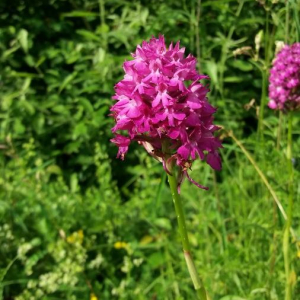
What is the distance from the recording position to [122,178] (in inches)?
135

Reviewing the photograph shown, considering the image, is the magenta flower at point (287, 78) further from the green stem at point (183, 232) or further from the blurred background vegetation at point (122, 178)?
the green stem at point (183, 232)

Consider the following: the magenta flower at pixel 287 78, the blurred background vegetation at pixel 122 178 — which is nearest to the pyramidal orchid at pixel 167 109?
the blurred background vegetation at pixel 122 178

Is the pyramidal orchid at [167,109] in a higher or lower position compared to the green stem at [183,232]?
higher

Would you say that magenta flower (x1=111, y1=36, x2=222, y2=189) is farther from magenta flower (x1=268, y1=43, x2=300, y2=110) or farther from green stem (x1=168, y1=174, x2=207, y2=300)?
magenta flower (x1=268, y1=43, x2=300, y2=110)

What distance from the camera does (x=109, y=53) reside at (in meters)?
3.31

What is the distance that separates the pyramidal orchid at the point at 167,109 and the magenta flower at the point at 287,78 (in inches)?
26.9

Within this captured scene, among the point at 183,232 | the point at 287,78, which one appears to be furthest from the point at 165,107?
the point at 287,78

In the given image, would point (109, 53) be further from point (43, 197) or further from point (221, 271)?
point (221, 271)

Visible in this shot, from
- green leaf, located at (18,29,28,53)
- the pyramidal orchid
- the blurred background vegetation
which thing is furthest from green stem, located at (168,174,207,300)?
green leaf, located at (18,29,28,53)

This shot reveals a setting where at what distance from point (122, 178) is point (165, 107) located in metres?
2.38

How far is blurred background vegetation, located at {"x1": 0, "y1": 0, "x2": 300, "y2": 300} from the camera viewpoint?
2.02 m

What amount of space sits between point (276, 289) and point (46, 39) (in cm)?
260

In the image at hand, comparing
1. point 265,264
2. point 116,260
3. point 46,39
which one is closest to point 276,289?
point 265,264

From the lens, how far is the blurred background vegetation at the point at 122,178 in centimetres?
202
